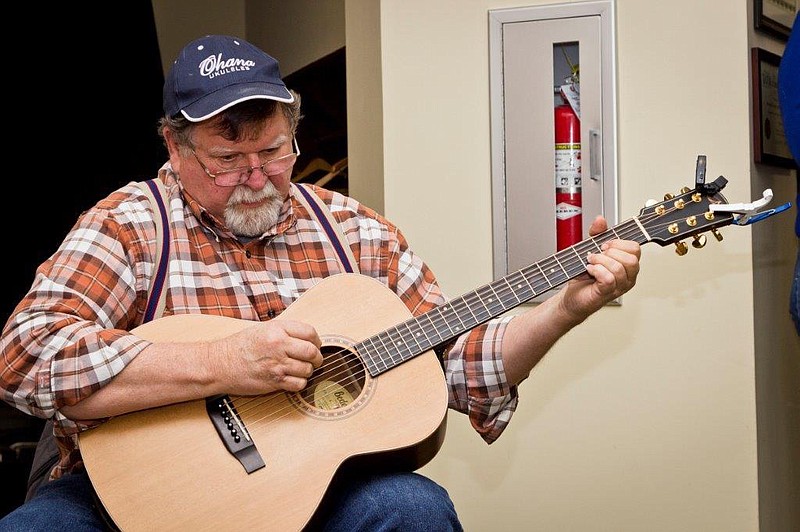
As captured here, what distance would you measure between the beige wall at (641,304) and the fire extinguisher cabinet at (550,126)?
0.04m

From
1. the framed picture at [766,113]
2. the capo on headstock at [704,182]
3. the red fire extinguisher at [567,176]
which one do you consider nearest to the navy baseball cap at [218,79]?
the capo on headstock at [704,182]

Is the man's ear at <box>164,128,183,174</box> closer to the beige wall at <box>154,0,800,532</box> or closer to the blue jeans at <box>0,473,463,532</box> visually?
the blue jeans at <box>0,473,463,532</box>

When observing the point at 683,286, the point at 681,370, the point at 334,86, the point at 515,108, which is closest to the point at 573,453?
the point at 681,370

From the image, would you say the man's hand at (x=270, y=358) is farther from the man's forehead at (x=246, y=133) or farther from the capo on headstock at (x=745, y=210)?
the capo on headstock at (x=745, y=210)

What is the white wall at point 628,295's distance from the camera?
212 cm

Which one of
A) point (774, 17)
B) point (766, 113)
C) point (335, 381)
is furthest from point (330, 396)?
point (774, 17)

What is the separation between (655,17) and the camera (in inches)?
84.7

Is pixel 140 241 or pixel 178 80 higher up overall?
pixel 178 80

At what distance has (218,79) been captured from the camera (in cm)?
158

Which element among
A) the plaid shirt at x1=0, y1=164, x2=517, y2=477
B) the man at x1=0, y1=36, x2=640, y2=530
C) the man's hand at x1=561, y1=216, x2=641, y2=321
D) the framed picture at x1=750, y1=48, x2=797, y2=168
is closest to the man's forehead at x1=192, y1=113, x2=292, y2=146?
the man at x1=0, y1=36, x2=640, y2=530

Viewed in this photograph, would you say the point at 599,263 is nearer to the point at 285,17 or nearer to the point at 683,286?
the point at 683,286

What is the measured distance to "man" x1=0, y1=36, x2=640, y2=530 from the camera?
1.36m

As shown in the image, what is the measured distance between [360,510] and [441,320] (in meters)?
0.34

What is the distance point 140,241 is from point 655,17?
1340mm
